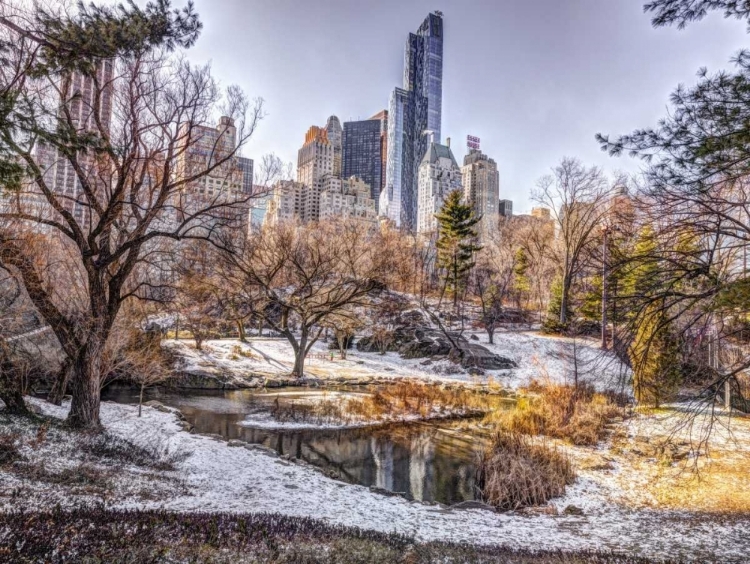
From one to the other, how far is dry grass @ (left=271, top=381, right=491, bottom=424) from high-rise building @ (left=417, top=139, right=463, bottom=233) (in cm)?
10441

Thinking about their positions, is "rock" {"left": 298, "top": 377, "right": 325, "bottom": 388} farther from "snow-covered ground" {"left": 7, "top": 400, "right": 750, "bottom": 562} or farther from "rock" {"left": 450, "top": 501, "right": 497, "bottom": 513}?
"rock" {"left": 450, "top": 501, "right": 497, "bottom": 513}

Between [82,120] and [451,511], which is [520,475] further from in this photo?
[82,120]

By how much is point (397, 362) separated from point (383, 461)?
1637 cm

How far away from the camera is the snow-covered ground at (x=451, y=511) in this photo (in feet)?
19.1

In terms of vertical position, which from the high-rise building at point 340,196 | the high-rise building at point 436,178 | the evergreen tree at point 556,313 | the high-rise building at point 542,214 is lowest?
the evergreen tree at point 556,313

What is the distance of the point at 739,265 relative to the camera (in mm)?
8195

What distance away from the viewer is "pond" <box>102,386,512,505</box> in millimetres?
9875

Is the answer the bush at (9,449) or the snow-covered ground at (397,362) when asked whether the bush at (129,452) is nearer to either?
the bush at (9,449)

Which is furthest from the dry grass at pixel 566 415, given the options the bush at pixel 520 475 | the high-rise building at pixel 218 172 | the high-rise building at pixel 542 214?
the high-rise building at pixel 542 214

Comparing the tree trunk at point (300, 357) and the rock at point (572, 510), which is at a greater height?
the tree trunk at point (300, 357)

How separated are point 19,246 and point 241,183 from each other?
5.07 meters

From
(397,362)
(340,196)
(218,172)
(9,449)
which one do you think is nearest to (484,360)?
(397,362)

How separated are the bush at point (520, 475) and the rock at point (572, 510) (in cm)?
55

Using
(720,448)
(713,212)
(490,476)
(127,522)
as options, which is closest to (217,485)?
(127,522)
